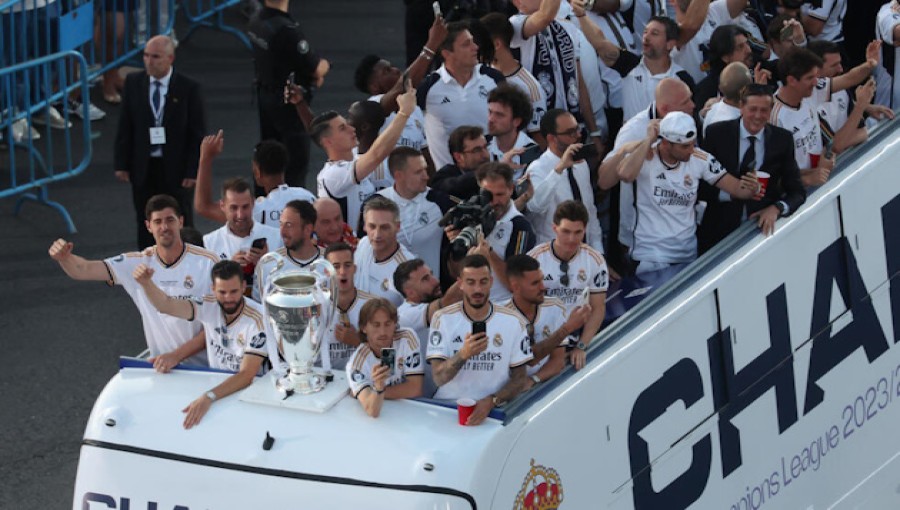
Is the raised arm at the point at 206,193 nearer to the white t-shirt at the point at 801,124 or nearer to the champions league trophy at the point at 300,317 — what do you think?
the champions league trophy at the point at 300,317

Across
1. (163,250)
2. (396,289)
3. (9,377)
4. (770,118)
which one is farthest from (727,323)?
(9,377)

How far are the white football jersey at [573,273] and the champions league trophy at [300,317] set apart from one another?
150 centimetres

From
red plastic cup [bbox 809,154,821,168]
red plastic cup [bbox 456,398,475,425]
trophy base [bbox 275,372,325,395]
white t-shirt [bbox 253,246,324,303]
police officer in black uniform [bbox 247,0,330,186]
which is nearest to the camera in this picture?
red plastic cup [bbox 456,398,475,425]

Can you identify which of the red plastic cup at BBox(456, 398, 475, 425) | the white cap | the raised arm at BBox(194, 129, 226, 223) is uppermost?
the white cap

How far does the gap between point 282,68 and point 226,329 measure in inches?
177

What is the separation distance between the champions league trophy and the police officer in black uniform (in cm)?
480

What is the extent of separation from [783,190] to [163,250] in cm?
299

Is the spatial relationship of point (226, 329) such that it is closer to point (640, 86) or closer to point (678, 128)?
point (678, 128)

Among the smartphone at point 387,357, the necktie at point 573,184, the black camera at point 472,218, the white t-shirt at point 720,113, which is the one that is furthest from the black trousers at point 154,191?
the smartphone at point 387,357

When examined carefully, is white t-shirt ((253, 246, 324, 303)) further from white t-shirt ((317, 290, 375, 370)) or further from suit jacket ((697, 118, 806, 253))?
suit jacket ((697, 118, 806, 253))

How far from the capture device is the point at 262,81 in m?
11.5

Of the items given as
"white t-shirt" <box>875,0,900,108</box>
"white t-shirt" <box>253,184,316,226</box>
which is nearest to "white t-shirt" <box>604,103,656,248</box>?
"white t-shirt" <box>253,184,316,226</box>

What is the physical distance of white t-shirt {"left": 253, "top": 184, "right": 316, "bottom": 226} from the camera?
8.66 metres

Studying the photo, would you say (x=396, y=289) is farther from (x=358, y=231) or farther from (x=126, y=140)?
(x=126, y=140)
